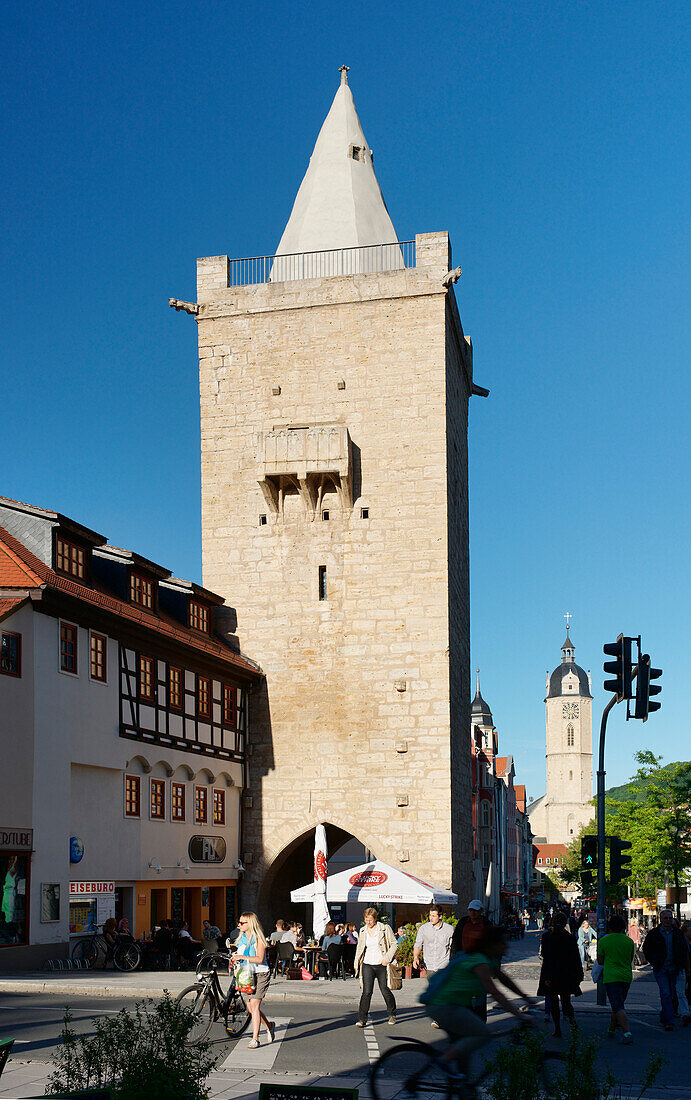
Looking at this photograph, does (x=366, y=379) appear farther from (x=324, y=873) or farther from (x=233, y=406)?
(x=324, y=873)

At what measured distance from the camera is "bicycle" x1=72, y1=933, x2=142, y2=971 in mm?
22094

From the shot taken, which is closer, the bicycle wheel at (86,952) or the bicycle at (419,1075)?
the bicycle at (419,1075)

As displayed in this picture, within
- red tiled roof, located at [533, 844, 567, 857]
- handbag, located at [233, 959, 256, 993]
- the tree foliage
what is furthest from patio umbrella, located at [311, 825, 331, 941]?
red tiled roof, located at [533, 844, 567, 857]

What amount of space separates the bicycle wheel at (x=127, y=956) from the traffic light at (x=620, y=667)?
1001 centimetres

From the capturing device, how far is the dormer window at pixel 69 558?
80.1 feet

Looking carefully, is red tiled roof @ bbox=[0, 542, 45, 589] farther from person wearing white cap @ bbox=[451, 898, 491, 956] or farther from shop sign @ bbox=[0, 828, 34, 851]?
person wearing white cap @ bbox=[451, 898, 491, 956]

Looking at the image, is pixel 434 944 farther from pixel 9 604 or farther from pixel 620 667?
pixel 9 604

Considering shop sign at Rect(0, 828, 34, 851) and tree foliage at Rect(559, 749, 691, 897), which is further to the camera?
tree foliage at Rect(559, 749, 691, 897)

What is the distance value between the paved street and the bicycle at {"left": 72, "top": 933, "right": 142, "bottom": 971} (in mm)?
2792

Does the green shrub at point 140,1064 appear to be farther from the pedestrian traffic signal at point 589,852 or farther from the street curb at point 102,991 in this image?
the pedestrian traffic signal at point 589,852

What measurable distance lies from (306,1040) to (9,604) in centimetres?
1078

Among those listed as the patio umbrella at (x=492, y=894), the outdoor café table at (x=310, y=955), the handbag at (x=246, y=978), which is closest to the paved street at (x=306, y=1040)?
the handbag at (x=246, y=978)

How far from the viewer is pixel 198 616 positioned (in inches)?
1228

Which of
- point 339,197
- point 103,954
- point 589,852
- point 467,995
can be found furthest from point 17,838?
point 339,197
